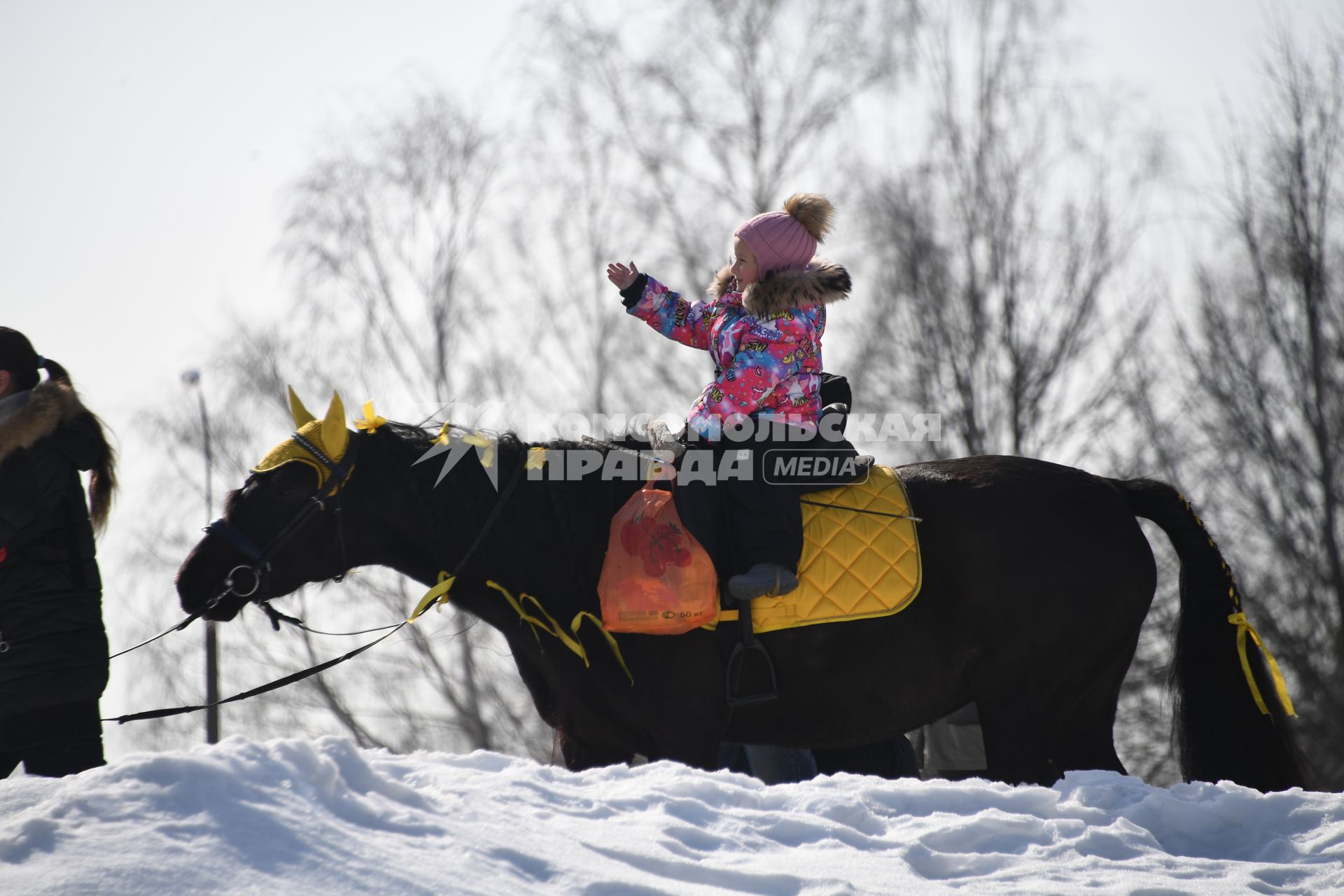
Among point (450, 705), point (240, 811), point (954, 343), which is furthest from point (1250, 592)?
point (240, 811)

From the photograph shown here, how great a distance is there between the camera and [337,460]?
4.40 meters

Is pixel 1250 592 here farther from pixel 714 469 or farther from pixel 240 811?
pixel 240 811

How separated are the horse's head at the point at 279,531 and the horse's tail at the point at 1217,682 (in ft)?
10.5

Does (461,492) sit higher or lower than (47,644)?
higher

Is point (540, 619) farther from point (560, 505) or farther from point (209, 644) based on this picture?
point (209, 644)

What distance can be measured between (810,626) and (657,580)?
0.63 metres

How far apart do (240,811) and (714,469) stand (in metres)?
2.27

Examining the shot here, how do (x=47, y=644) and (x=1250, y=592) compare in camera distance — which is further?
(x=1250, y=592)

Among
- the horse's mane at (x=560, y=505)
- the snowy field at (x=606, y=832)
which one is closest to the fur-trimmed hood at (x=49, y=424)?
the horse's mane at (x=560, y=505)

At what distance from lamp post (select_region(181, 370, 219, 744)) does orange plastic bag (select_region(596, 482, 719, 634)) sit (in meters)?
9.59

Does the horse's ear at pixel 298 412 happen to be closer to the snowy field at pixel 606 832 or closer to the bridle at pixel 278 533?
the bridle at pixel 278 533

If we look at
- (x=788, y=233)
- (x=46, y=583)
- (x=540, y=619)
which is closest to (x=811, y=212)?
(x=788, y=233)

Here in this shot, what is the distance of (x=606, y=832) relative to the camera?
2.85 meters

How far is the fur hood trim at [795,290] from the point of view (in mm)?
4363
